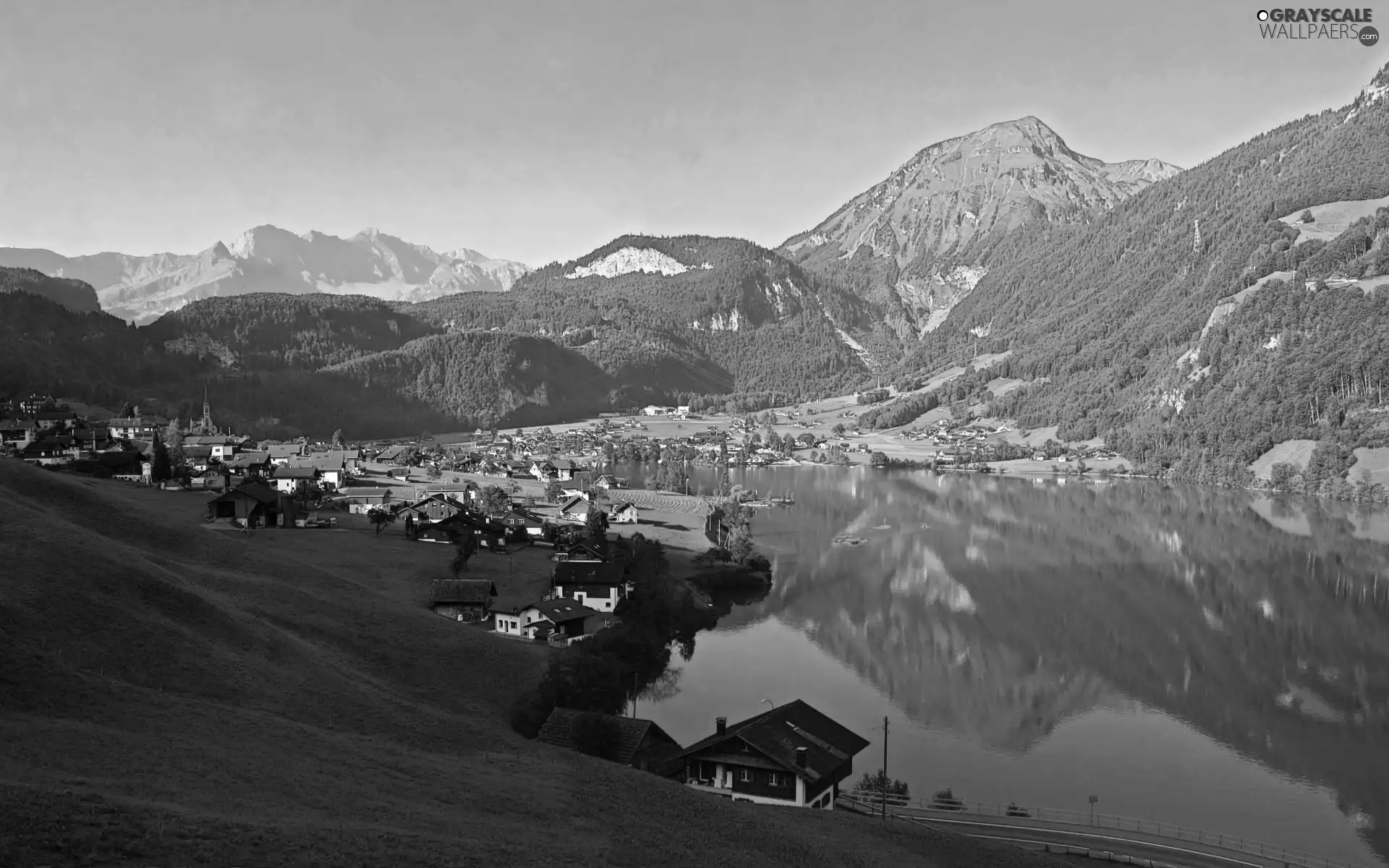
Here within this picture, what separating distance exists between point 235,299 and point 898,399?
13152 cm

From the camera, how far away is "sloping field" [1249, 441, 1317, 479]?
9531 cm

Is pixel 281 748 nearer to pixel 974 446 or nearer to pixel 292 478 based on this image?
pixel 292 478

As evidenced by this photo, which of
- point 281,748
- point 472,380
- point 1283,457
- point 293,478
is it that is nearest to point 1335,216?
point 1283,457

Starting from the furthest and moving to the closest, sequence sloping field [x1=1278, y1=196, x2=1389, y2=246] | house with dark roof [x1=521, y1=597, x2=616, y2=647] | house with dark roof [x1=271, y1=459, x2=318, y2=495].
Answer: sloping field [x1=1278, y1=196, x2=1389, y2=246]
house with dark roof [x1=271, y1=459, x2=318, y2=495]
house with dark roof [x1=521, y1=597, x2=616, y2=647]

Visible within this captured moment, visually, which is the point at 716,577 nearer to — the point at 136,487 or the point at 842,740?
the point at 842,740

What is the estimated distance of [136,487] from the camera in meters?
54.7

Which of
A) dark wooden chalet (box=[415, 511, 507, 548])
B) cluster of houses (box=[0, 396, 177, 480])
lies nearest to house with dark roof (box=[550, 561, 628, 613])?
dark wooden chalet (box=[415, 511, 507, 548])

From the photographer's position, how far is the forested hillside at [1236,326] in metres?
102

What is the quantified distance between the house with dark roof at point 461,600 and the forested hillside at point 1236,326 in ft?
289

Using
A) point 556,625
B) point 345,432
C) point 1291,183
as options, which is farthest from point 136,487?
point 1291,183

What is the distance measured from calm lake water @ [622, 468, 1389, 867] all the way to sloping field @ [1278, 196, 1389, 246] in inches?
2931

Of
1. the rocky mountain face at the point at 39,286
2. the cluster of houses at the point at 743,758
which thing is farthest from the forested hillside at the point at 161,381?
the cluster of houses at the point at 743,758

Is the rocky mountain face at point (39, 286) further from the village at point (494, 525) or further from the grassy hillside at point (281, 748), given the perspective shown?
the grassy hillside at point (281, 748)

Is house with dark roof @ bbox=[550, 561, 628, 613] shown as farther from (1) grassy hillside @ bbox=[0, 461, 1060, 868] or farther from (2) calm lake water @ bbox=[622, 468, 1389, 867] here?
(1) grassy hillside @ bbox=[0, 461, 1060, 868]
